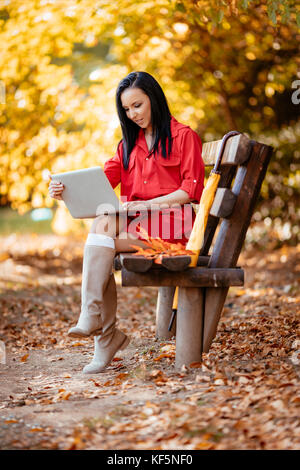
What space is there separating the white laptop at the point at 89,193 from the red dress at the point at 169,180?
0.80 feet

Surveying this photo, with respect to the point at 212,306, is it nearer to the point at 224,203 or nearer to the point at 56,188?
the point at 224,203

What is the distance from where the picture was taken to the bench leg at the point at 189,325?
362cm

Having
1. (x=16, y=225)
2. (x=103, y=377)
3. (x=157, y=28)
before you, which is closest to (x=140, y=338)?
(x=103, y=377)

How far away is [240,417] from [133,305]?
3.93 metres

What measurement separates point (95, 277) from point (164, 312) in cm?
101

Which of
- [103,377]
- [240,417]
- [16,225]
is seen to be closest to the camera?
[240,417]

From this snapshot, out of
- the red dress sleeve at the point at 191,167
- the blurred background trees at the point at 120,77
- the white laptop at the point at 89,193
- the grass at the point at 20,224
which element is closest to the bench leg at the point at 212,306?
the red dress sleeve at the point at 191,167

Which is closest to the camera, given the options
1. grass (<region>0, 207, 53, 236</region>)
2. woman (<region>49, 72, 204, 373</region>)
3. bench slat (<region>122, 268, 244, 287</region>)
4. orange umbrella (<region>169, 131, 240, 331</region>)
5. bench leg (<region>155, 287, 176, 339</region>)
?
bench slat (<region>122, 268, 244, 287</region>)

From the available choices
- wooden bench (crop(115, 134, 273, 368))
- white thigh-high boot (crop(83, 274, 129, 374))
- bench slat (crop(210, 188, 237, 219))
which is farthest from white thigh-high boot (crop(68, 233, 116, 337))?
bench slat (crop(210, 188, 237, 219))

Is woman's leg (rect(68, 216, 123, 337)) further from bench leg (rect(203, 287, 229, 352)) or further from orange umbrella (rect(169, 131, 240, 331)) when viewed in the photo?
bench leg (rect(203, 287, 229, 352))

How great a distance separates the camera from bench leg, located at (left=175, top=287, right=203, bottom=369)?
3621mm

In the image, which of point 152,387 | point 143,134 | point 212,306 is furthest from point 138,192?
point 152,387

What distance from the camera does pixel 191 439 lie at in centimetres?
272

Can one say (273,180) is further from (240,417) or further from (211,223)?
(240,417)
